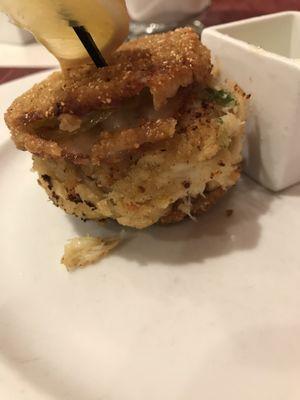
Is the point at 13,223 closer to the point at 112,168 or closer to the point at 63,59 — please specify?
the point at 112,168

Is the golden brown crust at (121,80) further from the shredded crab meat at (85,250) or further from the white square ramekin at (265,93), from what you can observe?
the shredded crab meat at (85,250)

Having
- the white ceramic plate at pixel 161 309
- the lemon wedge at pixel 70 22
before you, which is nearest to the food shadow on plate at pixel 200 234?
the white ceramic plate at pixel 161 309

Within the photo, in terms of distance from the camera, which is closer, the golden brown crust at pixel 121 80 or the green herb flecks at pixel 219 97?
the golden brown crust at pixel 121 80

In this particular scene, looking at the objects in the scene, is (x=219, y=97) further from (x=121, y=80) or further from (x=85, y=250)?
(x=85, y=250)

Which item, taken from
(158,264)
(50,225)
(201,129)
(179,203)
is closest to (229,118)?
(201,129)

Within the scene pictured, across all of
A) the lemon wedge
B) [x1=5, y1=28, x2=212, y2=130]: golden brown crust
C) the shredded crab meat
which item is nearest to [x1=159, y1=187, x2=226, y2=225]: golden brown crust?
the shredded crab meat

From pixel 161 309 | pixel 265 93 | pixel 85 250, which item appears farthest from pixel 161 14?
pixel 161 309

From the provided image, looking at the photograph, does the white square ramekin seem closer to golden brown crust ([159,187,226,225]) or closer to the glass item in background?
golden brown crust ([159,187,226,225])

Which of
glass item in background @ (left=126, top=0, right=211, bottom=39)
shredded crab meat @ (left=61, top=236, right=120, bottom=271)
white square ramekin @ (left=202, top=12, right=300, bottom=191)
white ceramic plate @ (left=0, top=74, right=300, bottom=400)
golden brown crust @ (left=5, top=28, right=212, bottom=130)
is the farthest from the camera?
glass item in background @ (left=126, top=0, right=211, bottom=39)
